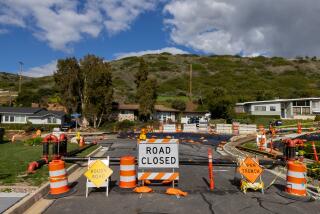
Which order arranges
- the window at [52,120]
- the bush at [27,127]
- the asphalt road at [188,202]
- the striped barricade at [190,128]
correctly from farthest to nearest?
the window at [52,120] < the bush at [27,127] < the striped barricade at [190,128] < the asphalt road at [188,202]

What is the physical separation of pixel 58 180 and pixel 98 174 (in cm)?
120

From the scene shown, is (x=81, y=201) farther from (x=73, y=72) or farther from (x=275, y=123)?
(x=73, y=72)

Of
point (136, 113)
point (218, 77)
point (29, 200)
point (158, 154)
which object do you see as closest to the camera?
point (29, 200)

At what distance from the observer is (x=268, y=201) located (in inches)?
346

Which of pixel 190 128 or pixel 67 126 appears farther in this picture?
pixel 67 126

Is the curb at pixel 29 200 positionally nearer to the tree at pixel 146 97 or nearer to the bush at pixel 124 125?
the bush at pixel 124 125

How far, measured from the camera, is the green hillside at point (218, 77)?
99256 mm

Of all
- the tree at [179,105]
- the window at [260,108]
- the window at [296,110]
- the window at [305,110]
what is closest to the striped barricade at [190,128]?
the window at [260,108]

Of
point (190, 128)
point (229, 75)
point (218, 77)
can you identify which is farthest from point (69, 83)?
point (229, 75)

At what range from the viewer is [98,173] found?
9.60 meters

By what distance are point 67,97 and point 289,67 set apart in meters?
120

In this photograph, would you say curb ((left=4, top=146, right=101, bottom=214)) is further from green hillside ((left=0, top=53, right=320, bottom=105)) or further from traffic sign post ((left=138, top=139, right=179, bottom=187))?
green hillside ((left=0, top=53, right=320, bottom=105))

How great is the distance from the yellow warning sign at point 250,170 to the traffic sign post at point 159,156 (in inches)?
86.3

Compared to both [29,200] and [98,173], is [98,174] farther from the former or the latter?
[29,200]
